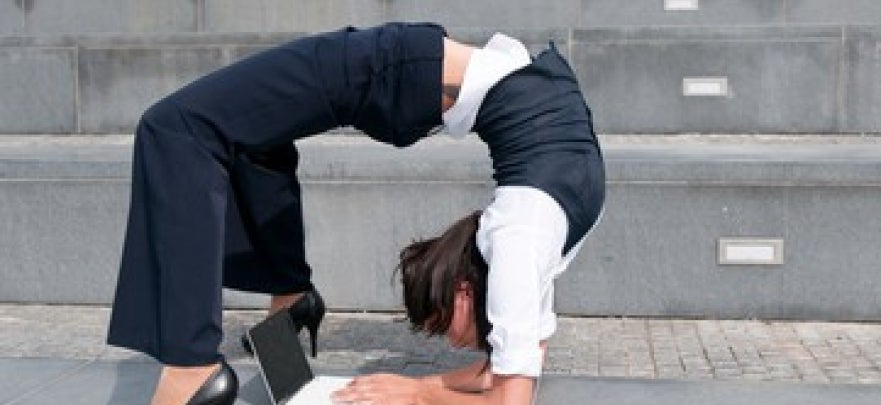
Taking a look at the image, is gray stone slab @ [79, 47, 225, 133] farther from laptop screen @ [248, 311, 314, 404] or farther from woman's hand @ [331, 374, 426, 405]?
woman's hand @ [331, 374, 426, 405]

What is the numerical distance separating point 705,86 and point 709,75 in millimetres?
67

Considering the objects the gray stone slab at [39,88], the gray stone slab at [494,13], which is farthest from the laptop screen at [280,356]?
the gray stone slab at [494,13]

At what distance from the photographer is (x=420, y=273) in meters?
3.05

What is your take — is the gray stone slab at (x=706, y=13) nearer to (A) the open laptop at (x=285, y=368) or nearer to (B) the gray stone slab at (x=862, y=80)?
(B) the gray stone slab at (x=862, y=80)

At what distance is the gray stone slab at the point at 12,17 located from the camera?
380 inches

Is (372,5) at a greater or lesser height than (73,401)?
greater

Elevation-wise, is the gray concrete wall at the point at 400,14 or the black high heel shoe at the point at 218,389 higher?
the gray concrete wall at the point at 400,14

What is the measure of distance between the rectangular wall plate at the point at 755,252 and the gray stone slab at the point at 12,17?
692 cm

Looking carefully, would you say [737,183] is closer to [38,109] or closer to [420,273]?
[420,273]

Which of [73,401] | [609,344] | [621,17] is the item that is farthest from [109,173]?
[621,17]

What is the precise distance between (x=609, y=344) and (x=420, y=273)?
169 centimetres

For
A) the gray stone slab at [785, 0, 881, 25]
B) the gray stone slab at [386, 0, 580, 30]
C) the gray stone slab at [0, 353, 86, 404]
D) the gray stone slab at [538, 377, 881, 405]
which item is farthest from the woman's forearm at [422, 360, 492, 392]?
the gray stone slab at [785, 0, 881, 25]

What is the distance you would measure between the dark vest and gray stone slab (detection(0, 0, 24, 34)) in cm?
752

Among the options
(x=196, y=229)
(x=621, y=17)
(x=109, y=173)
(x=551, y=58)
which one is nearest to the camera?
(x=196, y=229)
